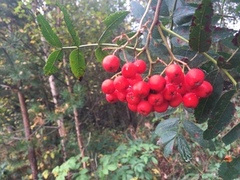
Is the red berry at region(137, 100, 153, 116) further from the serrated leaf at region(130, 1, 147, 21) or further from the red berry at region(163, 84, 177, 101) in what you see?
the serrated leaf at region(130, 1, 147, 21)

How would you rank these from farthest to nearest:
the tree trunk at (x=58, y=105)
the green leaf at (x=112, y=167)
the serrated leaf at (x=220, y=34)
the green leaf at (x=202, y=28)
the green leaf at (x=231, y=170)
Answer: the tree trunk at (x=58, y=105)
the green leaf at (x=112, y=167)
the green leaf at (x=231, y=170)
the serrated leaf at (x=220, y=34)
the green leaf at (x=202, y=28)

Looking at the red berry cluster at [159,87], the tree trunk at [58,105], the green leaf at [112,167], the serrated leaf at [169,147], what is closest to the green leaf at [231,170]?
the serrated leaf at [169,147]

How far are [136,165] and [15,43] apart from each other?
53.1 inches

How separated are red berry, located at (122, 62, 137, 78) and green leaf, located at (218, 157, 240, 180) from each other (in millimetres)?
386

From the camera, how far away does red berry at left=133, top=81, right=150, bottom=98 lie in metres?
0.46

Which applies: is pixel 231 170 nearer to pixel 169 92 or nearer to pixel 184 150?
pixel 184 150

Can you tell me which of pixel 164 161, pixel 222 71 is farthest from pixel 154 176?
pixel 222 71

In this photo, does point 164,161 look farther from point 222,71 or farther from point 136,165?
point 222,71

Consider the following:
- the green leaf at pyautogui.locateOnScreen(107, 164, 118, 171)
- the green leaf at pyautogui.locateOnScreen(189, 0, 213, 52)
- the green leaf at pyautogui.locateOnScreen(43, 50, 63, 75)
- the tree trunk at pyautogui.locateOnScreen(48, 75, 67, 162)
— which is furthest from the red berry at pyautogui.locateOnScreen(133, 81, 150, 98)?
the tree trunk at pyautogui.locateOnScreen(48, 75, 67, 162)

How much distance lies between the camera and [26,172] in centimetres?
281

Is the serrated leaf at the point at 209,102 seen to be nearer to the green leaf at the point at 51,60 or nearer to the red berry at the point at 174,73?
the red berry at the point at 174,73

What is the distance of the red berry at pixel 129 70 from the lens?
0.47 m

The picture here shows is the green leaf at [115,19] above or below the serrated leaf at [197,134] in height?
above

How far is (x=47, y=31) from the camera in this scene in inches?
22.4
